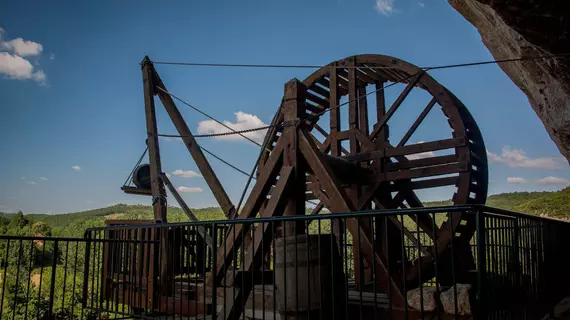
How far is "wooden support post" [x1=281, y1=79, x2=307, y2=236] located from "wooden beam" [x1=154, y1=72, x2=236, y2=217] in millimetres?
1902

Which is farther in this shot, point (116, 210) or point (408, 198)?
point (116, 210)

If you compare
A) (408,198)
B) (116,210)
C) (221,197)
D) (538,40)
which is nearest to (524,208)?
(408,198)

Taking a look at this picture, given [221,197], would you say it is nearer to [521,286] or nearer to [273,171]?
[273,171]

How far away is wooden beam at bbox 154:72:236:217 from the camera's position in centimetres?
810

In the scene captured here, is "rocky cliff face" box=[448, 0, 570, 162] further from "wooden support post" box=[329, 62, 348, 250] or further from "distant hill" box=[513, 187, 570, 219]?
"distant hill" box=[513, 187, 570, 219]

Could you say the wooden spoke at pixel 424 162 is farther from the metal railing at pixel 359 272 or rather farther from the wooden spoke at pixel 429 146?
the metal railing at pixel 359 272

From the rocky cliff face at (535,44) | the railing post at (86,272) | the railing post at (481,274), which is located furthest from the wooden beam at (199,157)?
the railing post at (481,274)

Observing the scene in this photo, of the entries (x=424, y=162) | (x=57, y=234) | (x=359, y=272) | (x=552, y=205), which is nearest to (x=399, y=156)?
(x=424, y=162)

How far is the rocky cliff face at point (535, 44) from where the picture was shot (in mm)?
3656

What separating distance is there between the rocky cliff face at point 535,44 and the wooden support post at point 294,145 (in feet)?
7.71

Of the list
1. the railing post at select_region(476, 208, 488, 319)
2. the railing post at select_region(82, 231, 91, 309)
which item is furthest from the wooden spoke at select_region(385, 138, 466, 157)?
the railing post at select_region(476, 208, 488, 319)

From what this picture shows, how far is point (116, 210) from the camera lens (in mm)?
44500

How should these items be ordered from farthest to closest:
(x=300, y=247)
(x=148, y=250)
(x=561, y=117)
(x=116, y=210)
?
(x=116, y=210), (x=148, y=250), (x=561, y=117), (x=300, y=247)

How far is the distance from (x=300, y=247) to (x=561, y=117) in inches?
126
